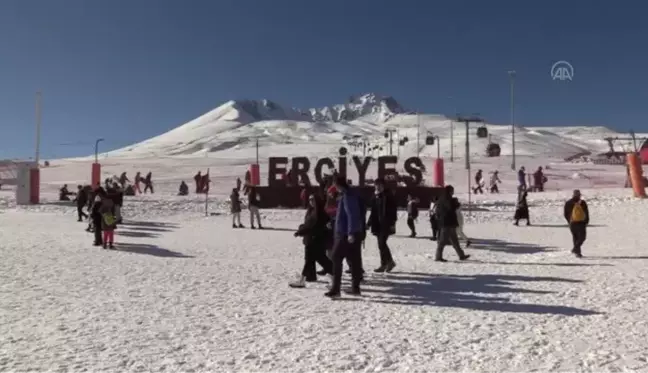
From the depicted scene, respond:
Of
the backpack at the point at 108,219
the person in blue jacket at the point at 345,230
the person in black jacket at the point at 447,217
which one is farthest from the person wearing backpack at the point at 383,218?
the backpack at the point at 108,219

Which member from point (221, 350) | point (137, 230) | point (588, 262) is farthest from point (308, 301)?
point (137, 230)

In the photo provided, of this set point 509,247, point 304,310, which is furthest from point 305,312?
point 509,247

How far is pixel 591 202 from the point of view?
25.6 metres

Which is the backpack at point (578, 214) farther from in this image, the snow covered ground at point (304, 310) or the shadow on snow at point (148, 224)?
the shadow on snow at point (148, 224)

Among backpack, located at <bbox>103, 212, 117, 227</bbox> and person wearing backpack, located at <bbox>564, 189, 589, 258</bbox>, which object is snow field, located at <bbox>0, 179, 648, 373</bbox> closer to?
person wearing backpack, located at <bbox>564, 189, 589, 258</bbox>

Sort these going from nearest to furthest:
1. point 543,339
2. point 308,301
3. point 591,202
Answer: point 543,339, point 308,301, point 591,202

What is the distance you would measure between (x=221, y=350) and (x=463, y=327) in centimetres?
238

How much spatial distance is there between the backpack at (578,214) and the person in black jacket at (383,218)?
4344 millimetres

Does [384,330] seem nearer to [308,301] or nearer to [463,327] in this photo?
[463,327]

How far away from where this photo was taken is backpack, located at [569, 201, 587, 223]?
12.0 m

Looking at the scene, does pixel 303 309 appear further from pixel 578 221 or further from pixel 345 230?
pixel 578 221

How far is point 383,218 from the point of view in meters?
9.62

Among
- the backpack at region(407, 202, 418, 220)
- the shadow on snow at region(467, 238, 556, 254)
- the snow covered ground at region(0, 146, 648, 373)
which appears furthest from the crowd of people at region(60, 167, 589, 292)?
the backpack at region(407, 202, 418, 220)

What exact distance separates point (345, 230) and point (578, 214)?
638 centimetres
